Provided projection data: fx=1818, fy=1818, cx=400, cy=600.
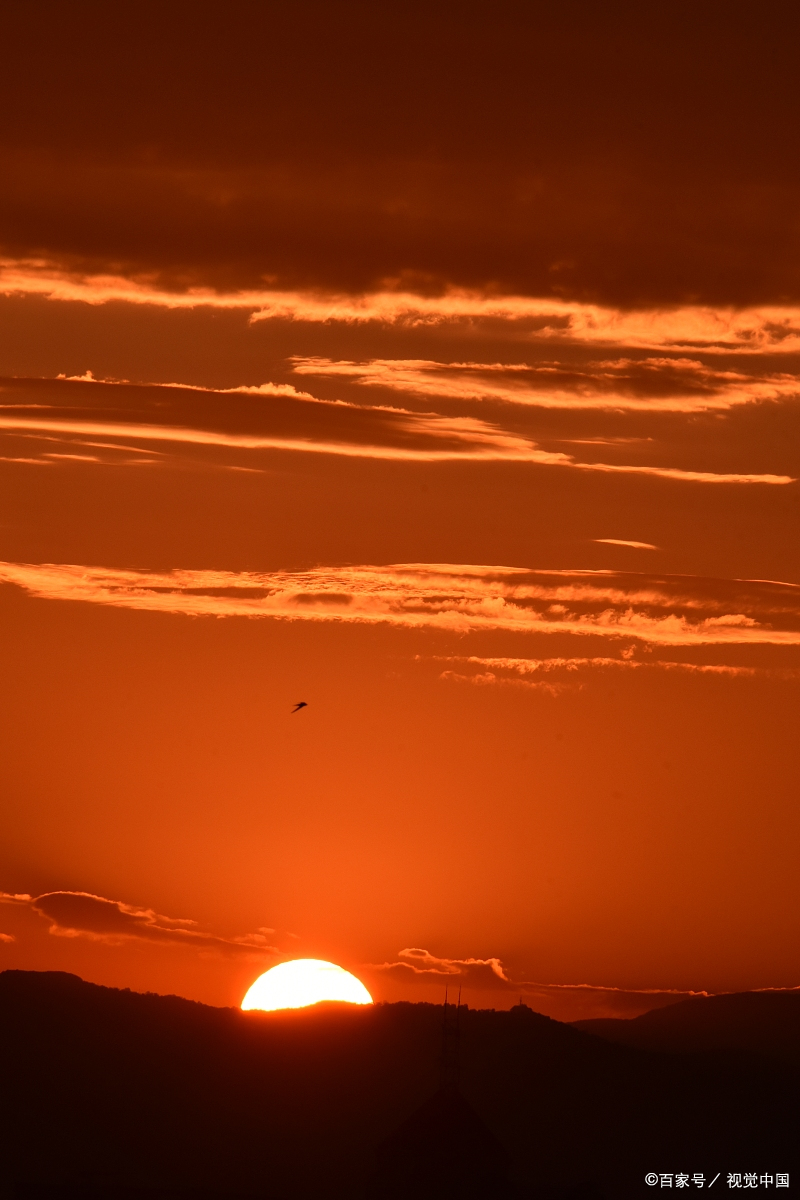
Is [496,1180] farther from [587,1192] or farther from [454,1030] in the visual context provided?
[454,1030]

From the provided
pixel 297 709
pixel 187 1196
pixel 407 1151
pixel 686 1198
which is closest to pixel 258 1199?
pixel 187 1196

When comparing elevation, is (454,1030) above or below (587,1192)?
above

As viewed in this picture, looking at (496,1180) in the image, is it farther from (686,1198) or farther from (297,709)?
(686,1198)

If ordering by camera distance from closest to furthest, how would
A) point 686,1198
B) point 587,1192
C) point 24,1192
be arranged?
point 587,1192, point 24,1192, point 686,1198

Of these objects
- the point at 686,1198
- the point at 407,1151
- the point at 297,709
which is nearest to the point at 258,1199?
the point at 407,1151

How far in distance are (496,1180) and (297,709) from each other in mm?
22892

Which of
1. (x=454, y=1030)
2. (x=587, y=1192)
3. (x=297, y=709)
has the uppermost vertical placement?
(x=297, y=709)

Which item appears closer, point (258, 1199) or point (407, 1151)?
point (407, 1151)

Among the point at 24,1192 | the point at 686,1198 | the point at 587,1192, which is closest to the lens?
the point at 587,1192

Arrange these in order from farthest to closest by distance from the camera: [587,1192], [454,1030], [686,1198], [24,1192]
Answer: [686,1198] < [454,1030] < [24,1192] < [587,1192]

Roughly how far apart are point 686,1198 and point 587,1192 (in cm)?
11771

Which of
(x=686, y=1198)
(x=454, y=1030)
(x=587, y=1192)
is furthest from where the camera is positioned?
(x=686, y=1198)

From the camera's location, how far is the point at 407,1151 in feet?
270

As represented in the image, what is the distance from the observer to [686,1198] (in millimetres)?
190500
